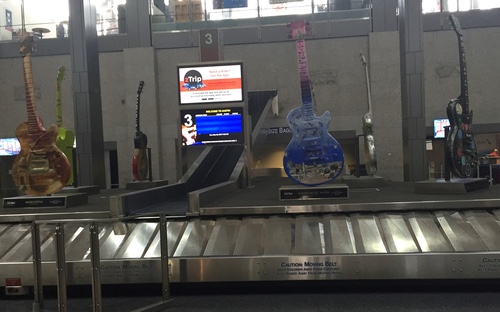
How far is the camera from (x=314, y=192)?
5180 mm

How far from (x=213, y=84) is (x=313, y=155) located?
11.0 feet

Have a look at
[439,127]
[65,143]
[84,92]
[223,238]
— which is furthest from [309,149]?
[439,127]

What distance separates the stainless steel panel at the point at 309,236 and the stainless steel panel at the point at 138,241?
145 cm

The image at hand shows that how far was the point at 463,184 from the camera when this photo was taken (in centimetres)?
510

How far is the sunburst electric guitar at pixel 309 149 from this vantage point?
17.8 ft

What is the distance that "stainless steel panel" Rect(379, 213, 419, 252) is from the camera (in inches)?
150

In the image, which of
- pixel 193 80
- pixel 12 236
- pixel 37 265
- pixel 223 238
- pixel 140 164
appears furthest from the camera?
pixel 140 164

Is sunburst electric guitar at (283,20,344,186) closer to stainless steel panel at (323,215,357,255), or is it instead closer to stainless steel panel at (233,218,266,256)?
stainless steel panel at (323,215,357,255)

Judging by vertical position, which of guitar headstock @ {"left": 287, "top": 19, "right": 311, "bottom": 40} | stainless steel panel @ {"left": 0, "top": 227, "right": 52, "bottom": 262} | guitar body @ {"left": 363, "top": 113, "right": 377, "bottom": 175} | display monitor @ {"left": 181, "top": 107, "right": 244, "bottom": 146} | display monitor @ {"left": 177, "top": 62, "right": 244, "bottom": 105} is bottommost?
stainless steel panel @ {"left": 0, "top": 227, "right": 52, "bottom": 262}

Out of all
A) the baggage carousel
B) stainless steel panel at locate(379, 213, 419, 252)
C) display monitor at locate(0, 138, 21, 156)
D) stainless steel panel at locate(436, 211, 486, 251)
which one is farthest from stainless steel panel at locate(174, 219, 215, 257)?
display monitor at locate(0, 138, 21, 156)

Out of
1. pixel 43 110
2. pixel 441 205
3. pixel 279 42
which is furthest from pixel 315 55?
pixel 441 205

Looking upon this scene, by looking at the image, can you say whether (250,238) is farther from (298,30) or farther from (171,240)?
(298,30)

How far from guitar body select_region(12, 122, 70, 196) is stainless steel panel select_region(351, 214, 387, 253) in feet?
13.4

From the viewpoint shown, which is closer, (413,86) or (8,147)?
(413,86)
